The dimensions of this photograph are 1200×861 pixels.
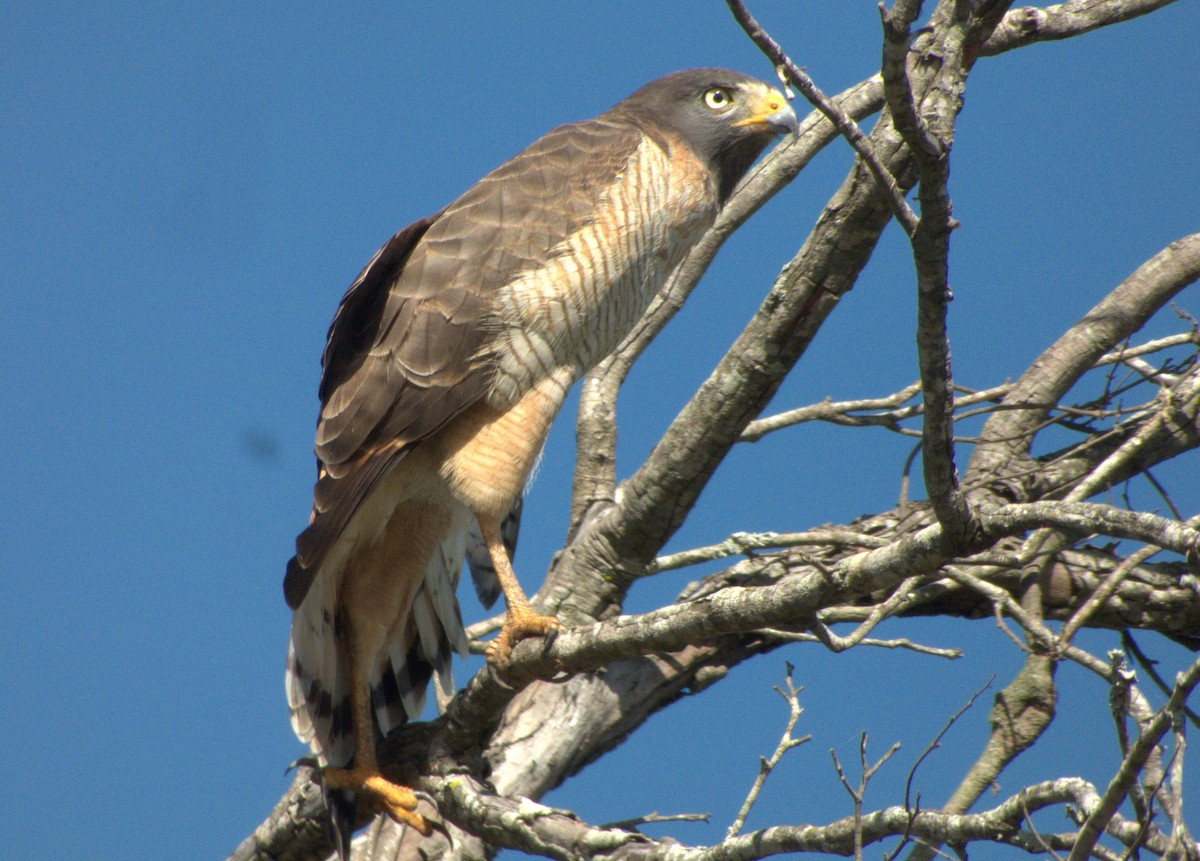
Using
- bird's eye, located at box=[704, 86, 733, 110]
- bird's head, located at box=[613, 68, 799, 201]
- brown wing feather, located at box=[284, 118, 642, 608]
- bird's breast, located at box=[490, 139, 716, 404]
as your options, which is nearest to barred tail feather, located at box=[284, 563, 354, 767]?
brown wing feather, located at box=[284, 118, 642, 608]

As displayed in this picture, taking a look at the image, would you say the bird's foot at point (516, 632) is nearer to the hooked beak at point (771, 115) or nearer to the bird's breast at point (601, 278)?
the bird's breast at point (601, 278)

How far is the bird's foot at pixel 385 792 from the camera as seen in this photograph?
11.5ft

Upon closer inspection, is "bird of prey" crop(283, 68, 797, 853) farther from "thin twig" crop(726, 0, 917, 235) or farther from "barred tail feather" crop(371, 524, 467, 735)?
"thin twig" crop(726, 0, 917, 235)

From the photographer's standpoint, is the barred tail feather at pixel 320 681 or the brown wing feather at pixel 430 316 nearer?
the brown wing feather at pixel 430 316

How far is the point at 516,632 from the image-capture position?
3.47 m

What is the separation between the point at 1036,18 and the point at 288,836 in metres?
3.65

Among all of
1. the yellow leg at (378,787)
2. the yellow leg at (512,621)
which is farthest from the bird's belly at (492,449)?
the yellow leg at (378,787)

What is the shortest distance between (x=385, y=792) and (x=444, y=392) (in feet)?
4.02

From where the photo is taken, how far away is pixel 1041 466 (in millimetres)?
Result: 4438

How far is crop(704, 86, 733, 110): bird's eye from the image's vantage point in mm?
4488

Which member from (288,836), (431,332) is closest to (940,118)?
(431,332)

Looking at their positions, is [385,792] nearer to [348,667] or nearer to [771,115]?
[348,667]

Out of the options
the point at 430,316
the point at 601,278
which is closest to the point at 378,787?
the point at 430,316

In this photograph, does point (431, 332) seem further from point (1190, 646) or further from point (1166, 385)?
point (1190, 646)
